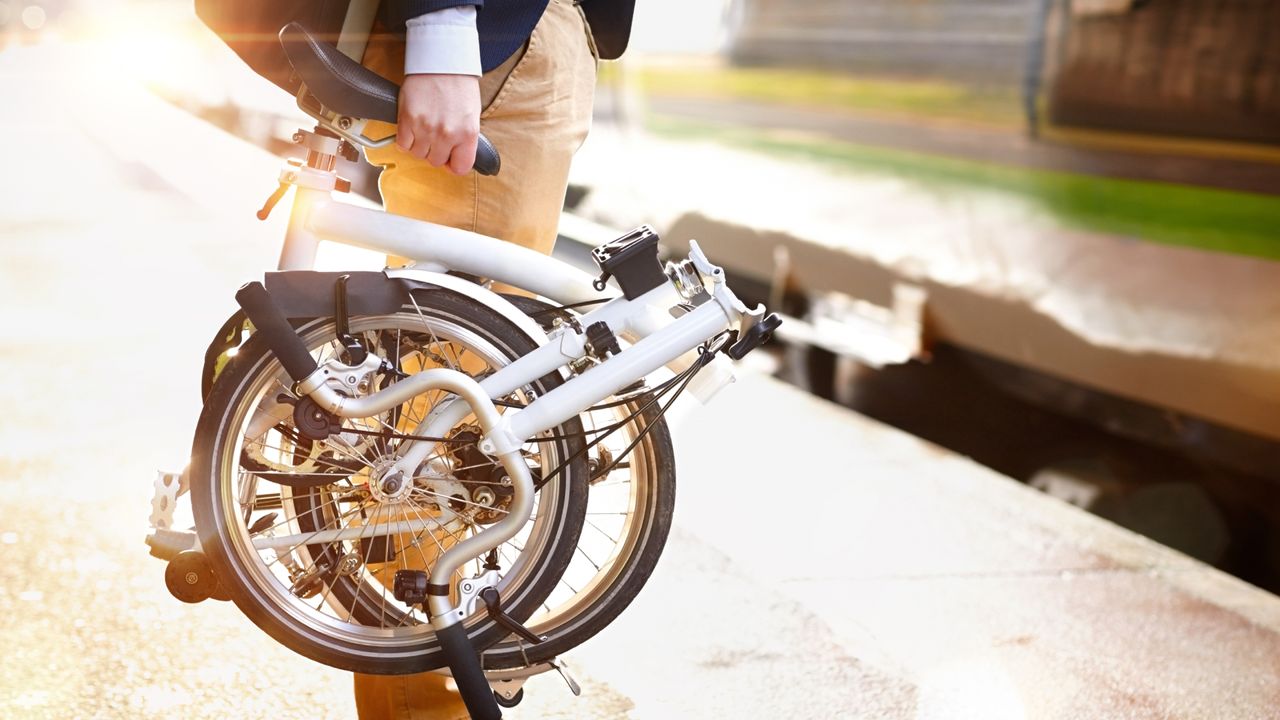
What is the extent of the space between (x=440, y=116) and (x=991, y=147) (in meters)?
5.53

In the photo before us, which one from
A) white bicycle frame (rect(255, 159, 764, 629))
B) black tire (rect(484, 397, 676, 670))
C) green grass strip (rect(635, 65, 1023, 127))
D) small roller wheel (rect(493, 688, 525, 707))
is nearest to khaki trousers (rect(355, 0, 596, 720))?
white bicycle frame (rect(255, 159, 764, 629))

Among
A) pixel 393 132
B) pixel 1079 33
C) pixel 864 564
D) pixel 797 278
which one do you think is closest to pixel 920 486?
pixel 864 564

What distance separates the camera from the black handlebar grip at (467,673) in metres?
2.01

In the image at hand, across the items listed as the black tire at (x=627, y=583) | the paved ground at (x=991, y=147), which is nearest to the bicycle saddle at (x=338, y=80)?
the black tire at (x=627, y=583)

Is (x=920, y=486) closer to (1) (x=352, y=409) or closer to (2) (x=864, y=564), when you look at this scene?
(2) (x=864, y=564)

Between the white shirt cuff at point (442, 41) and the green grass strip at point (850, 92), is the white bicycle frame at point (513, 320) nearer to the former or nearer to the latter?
the white shirt cuff at point (442, 41)

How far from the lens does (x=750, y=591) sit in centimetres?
321

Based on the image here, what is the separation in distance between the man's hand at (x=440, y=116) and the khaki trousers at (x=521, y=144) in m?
0.12

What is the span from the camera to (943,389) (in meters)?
7.34

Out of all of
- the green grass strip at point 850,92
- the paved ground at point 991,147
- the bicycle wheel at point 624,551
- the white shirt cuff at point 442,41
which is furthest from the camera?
the green grass strip at point 850,92

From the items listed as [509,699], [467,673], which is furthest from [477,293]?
[509,699]

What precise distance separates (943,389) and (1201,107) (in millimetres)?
2346

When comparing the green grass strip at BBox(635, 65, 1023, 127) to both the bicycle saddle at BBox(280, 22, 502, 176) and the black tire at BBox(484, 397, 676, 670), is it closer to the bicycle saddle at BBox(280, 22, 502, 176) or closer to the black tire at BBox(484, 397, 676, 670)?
the black tire at BBox(484, 397, 676, 670)

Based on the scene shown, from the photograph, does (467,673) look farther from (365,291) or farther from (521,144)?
(521,144)
